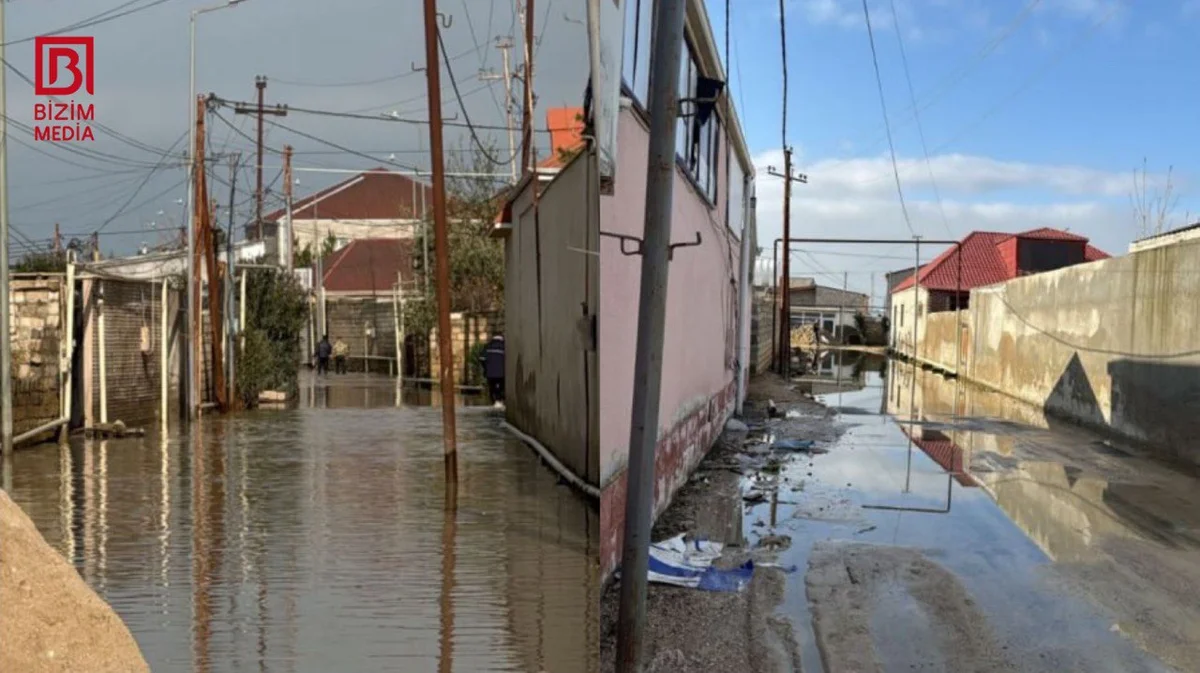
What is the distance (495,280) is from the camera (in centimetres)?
2925

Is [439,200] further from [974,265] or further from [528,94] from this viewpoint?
[974,265]

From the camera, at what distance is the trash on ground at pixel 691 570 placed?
7.17m

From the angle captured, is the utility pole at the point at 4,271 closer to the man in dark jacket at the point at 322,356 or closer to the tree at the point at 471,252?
the tree at the point at 471,252

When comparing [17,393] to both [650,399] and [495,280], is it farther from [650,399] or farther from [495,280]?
[495,280]

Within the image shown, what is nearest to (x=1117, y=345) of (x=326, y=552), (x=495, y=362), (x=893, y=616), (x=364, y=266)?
(x=495, y=362)


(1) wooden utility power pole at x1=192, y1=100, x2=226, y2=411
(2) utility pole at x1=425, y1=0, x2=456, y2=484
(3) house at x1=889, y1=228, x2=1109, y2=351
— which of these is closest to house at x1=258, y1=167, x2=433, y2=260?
(3) house at x1=889, y1=228, x2=1109, y2=351

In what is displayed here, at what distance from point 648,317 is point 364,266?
174ft

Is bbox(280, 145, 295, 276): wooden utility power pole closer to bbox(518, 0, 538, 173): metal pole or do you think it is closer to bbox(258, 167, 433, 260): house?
bbox(258, 167, 433, 260): house

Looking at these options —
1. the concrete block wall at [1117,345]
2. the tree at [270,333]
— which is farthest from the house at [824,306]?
the tree at [270,333]

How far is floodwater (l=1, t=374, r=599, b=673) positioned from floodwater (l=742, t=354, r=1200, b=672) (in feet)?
5.48

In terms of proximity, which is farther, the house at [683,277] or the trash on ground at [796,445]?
the trash on ground at [796,445]

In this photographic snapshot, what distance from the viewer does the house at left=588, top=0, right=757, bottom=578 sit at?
23.5 ft

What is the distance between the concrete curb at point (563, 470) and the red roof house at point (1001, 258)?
3346cm

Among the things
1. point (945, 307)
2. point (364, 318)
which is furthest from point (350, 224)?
point (945, 307)
